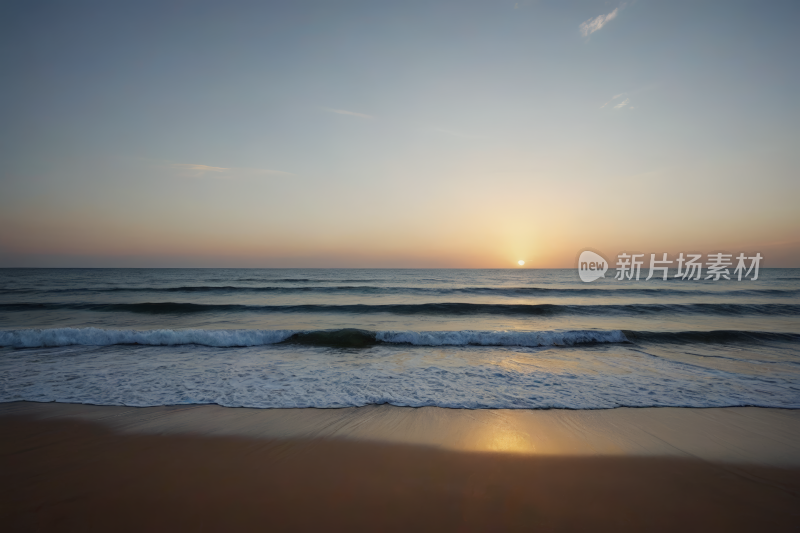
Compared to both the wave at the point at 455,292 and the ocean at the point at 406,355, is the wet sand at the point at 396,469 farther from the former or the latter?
the wave at the point at 455,292

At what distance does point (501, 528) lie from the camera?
269 centimetres

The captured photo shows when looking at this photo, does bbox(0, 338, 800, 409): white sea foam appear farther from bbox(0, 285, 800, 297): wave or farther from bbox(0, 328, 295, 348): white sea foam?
bbox(0, 285, 800, 297): wave

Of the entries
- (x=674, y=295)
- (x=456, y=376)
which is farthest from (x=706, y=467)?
(x=674, y=295)

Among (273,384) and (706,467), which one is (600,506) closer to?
(706,467)

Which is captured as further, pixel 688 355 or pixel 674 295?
pixel 674 295

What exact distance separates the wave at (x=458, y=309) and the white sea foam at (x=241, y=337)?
5462 millimetres

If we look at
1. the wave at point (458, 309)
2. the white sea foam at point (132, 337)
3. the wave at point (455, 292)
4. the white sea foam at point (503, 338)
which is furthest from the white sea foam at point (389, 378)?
the wave at point (455, 292)

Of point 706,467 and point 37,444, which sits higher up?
point 706,467

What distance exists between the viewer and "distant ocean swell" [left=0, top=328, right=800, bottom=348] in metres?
10.0

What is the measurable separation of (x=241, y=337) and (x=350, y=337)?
3497mm

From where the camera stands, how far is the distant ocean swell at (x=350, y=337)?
10000 millimetres

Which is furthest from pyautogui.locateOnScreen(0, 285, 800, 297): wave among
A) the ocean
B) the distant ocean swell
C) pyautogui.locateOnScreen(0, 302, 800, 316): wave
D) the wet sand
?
the wet sand

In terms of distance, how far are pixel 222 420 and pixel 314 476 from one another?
2261 mm

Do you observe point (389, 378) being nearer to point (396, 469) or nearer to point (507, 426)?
point (507, 426)
